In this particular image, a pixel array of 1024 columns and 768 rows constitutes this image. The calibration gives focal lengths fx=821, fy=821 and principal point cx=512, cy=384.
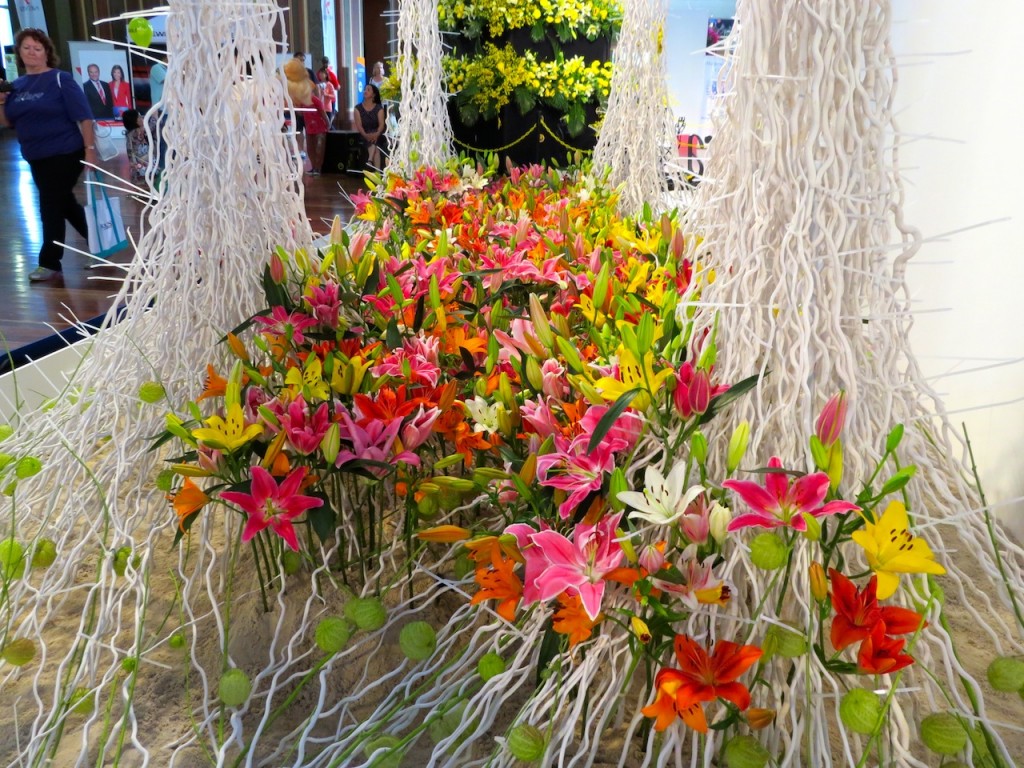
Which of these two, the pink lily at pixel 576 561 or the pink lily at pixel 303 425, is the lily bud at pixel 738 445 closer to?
the pink lily at pixel 576 561

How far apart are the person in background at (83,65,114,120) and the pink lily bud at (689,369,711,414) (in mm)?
3203

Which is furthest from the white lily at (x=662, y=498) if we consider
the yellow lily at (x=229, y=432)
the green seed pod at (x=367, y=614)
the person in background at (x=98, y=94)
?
the person in background at (x=98, y=94)

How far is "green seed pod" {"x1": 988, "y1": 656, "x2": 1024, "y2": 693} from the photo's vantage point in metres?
0.73

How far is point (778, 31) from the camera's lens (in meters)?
0.79

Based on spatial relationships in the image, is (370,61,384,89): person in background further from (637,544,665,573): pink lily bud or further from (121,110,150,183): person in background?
(637,544,665,573): pink lily bud

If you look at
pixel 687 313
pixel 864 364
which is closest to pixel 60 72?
pixel 687 313

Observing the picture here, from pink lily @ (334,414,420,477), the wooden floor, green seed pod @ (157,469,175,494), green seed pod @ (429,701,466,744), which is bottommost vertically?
the wooden floor

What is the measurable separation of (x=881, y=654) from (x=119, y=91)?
356cm

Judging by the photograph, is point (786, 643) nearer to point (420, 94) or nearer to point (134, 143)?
point (420, 94)

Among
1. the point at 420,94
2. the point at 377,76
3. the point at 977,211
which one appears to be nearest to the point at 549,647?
the point at 977,211

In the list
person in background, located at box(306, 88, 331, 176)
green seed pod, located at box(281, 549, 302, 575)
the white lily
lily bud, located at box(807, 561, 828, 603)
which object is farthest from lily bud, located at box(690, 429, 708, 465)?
person in background, located at box(306, 88, 331, 176)

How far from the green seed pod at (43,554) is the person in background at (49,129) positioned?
216cm

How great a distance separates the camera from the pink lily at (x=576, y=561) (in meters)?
0.71

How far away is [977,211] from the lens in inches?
63.8
